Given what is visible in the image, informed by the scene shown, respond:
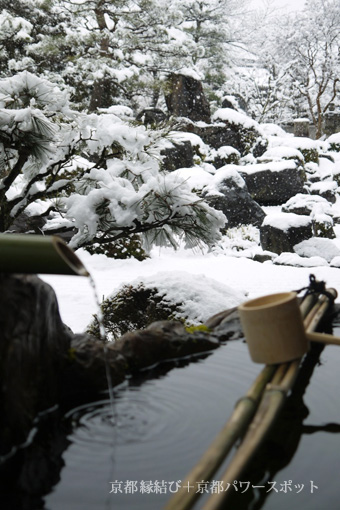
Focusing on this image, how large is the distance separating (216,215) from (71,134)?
3.65ft

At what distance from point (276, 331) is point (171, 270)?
3.57m

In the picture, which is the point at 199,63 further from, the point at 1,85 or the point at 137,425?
the point at 137,425

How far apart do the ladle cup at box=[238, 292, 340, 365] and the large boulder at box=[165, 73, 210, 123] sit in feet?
43.3

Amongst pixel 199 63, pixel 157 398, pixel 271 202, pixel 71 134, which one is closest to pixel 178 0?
pixel 199 63

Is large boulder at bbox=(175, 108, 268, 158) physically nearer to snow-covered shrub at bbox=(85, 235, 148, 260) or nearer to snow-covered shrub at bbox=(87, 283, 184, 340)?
snow-covered shrub at bbox=(85, 235, 148, 260)

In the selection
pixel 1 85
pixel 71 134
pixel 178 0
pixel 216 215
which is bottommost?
pixel 216 215

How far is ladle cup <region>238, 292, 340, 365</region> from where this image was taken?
167cm

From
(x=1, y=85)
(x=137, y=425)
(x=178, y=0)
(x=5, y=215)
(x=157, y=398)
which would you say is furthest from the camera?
(x=178, y=0)

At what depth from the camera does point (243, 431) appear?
4.64ft

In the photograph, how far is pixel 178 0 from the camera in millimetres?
16094

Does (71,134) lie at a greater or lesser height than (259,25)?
lesser

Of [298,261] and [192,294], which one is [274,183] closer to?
[298,261]

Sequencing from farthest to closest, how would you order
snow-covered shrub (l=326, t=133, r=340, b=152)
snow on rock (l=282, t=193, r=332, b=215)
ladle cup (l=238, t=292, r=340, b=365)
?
snow-covered shrub (l=326, t=133, r=340, b=152) → snow on rock (l=282, t=193, r=332, b=215) → ladle cup (l=238, t=292, r=340, b=365)

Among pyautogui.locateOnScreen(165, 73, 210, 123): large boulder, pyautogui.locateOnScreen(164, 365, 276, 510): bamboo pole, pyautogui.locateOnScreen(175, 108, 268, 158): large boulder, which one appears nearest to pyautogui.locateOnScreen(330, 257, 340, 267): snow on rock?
pyautogui.locateOnScreen(164, 365, 276, 510): bamboo pole
